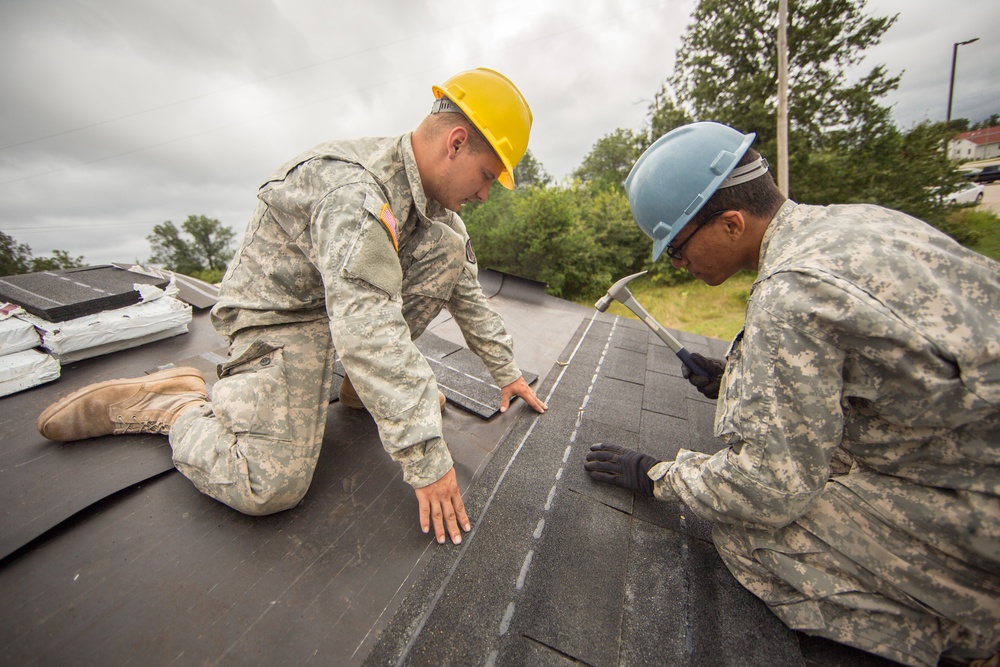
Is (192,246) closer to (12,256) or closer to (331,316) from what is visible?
(12,256)

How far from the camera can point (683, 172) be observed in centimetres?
129

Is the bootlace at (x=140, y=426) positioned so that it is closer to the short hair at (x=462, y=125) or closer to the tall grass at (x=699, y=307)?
the short hair at (x=462, y=125)

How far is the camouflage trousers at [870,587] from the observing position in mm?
1022

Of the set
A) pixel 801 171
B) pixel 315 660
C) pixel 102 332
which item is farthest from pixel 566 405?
pixel 801 171

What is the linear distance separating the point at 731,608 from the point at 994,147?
3633cm

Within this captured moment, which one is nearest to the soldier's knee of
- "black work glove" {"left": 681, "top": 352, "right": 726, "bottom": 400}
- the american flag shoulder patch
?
the american flag shoulder patch

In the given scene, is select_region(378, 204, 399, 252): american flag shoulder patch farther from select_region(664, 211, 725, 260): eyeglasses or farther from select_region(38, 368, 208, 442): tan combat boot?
select_region(38, 368, 208, 442): tan combat boot

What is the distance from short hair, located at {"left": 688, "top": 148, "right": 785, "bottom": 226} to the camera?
1.28 metres

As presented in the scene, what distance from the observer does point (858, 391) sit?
1034 millimetres

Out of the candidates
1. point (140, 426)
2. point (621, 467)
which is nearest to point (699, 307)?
point (621, 467)

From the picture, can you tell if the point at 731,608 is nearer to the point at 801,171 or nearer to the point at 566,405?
the point at 566,405

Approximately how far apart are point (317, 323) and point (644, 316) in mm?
1703

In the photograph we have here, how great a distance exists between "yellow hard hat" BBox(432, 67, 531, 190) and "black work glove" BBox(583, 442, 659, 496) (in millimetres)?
1196

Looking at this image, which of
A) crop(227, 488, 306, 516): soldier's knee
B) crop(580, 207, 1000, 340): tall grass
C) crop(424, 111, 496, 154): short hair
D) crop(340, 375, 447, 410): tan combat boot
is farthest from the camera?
crop(580, 207, 1000, 340): tall grass
